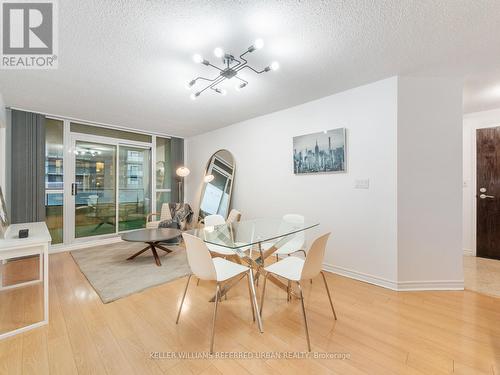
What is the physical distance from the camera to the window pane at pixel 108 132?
14.0 feet

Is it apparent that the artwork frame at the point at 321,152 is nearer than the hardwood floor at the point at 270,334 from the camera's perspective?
No

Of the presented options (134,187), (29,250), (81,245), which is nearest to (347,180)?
(29,250)

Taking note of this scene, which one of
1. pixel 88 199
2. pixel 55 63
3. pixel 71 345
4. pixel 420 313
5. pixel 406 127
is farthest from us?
pixel 88 199

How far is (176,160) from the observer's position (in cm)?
560

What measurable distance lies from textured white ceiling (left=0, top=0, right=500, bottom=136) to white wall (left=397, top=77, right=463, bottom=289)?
0.32 metres

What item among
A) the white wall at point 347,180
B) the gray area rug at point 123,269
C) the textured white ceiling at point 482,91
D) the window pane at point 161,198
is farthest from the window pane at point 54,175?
the textured white ceiling at point 482,91

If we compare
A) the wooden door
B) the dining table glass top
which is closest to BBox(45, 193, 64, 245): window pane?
the dining table glass top

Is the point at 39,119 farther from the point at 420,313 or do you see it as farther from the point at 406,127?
the point at 420,313

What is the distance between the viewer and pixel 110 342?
5.60ft

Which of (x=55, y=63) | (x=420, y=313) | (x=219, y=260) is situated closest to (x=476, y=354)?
(x=420, y=313)

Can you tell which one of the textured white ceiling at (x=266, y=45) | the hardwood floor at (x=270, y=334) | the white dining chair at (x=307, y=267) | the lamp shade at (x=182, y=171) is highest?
the textured white ceiling at (x=266, y=45)

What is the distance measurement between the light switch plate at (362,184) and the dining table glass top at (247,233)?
0.81m

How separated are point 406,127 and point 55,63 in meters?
3.79

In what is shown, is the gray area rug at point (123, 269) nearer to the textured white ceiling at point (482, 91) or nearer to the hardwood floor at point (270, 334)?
the hardwood floor at point (270, 334)
